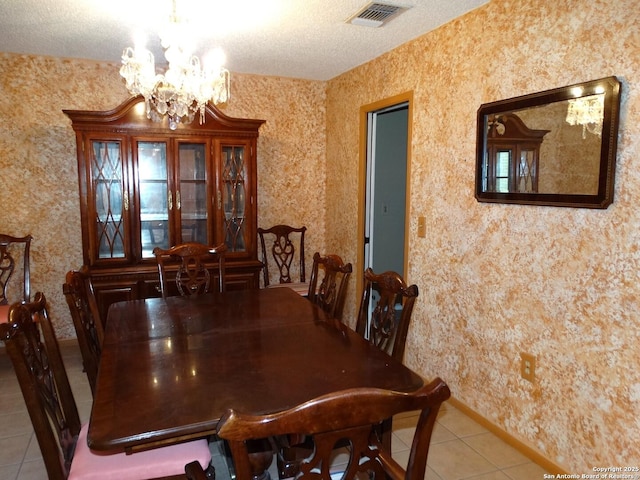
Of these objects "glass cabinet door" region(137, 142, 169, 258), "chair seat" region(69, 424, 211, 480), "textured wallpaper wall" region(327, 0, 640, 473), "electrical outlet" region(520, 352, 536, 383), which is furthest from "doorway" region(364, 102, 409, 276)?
"chair seat" region(69, 424, 211, 480)

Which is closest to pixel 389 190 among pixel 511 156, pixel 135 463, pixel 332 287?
pixel 511 156

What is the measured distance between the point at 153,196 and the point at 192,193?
0.99ft

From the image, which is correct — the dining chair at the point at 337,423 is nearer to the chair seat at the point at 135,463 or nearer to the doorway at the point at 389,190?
the chair seat at the point at 135,463

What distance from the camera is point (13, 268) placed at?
11.9ft

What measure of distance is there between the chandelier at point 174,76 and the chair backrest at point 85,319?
959 mm

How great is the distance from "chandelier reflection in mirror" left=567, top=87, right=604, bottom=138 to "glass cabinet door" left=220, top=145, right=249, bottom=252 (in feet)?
8.18

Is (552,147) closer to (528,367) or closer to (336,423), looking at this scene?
(528,367)

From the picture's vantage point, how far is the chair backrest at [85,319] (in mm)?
1975

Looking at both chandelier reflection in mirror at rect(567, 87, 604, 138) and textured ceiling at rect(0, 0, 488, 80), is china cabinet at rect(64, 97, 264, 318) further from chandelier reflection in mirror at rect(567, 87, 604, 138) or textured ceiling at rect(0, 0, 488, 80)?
chandelier reflection in mirror at rect(567, 87, 604, 138)

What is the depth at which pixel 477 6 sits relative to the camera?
2574 millimetres

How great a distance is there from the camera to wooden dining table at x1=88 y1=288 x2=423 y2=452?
128cm

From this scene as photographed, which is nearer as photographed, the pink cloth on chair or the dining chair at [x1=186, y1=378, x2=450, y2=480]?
the dining chair at [x1=186, y1=378, x2=450, y2=480]

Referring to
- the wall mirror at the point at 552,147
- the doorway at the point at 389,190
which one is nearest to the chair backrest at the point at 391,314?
the wall mirror at the point at 552,147

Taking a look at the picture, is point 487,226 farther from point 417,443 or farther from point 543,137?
point 417,443
